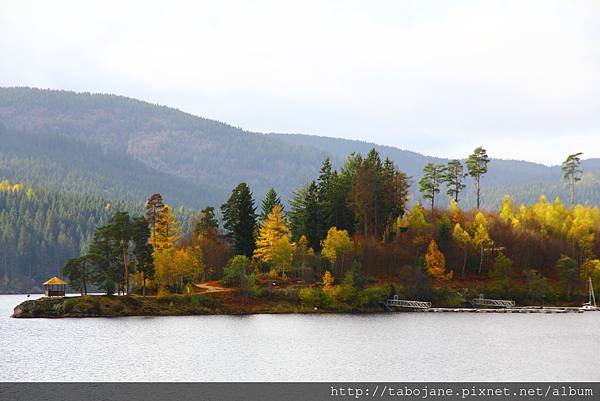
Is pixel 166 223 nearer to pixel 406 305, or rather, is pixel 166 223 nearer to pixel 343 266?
pixel 343 266

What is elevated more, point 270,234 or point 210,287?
point 270,234

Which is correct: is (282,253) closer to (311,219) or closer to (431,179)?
(311,219)

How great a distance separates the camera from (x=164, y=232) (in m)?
140

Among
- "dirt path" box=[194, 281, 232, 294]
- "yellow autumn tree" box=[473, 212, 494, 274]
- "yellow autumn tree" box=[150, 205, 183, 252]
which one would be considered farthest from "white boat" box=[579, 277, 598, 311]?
"yellow autumn tree" box=[150, 205, 183, 252]

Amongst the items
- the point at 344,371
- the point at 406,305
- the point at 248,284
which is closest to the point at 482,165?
the point at 406,305

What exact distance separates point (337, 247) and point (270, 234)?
11.4m

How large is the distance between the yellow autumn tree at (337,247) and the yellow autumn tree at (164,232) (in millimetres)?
24947

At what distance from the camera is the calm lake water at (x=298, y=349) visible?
69125 millimetres

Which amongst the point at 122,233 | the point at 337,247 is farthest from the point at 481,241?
the point at 122,233

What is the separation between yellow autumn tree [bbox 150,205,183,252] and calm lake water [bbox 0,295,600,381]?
20418mm

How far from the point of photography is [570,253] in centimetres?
15650

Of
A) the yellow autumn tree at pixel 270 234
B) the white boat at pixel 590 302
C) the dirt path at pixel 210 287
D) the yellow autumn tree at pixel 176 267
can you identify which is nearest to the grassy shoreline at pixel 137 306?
the dirt path at pixel 210 287

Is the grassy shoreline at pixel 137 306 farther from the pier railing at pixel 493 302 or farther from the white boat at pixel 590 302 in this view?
the white boat at pixel 590 302

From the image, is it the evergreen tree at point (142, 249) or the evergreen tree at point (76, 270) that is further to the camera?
the evergreen tree at point (76, 270)
